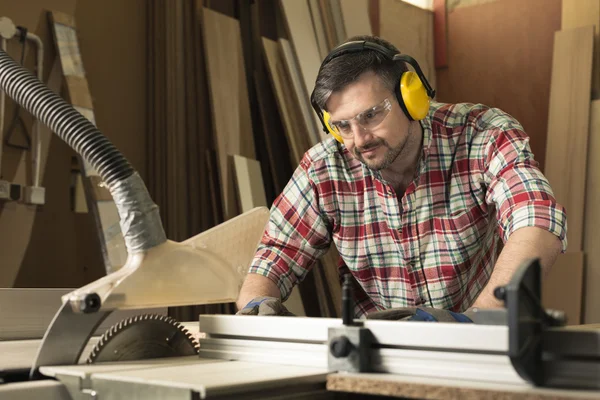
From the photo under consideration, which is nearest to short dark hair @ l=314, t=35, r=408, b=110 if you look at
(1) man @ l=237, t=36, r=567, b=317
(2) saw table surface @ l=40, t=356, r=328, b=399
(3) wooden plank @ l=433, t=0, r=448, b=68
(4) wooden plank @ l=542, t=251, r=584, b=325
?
(1) man @ l=237, t=36, r=567, b=317

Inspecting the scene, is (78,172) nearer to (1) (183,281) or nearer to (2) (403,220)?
(2) (403,220)

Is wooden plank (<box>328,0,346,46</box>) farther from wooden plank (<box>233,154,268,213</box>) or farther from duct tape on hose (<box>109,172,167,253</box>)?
duct tape on hose (<box>109,172,167,253</box>)

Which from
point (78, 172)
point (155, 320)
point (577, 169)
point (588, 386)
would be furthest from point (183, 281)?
point (577, 169)

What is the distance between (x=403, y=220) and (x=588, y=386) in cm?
135

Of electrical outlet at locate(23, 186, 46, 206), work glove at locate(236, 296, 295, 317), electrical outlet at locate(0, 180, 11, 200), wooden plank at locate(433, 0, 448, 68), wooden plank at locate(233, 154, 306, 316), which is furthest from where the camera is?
wooden plank at locate(433, 0, 448, 68)

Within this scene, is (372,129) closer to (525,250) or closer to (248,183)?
(525,250)

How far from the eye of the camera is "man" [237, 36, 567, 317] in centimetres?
212

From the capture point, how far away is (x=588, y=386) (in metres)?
0.96

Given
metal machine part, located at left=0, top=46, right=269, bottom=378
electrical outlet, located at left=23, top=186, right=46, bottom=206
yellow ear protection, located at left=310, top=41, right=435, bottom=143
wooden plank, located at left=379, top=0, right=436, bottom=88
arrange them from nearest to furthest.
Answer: metal machine part, located at left=0, top=46, right=269, bottom=378 < yellow ear protection, located at left=310, top=41, right=435, bottom=143 < electrical outlet, located at left=23, top=186, right=46, bottom=206 < wooden plank, located at left=379, top=0, right=436, bottom=88

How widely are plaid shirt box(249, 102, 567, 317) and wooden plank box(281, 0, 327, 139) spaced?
1.84 m

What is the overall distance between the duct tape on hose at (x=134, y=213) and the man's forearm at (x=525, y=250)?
84 centimetres

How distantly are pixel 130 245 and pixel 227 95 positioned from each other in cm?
290

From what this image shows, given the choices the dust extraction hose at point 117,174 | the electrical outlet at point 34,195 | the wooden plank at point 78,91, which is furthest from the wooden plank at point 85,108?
the dust extraction hose at point 117,174

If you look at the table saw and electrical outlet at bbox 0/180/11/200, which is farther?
electrical outlet at bbox 0/180/11/200
